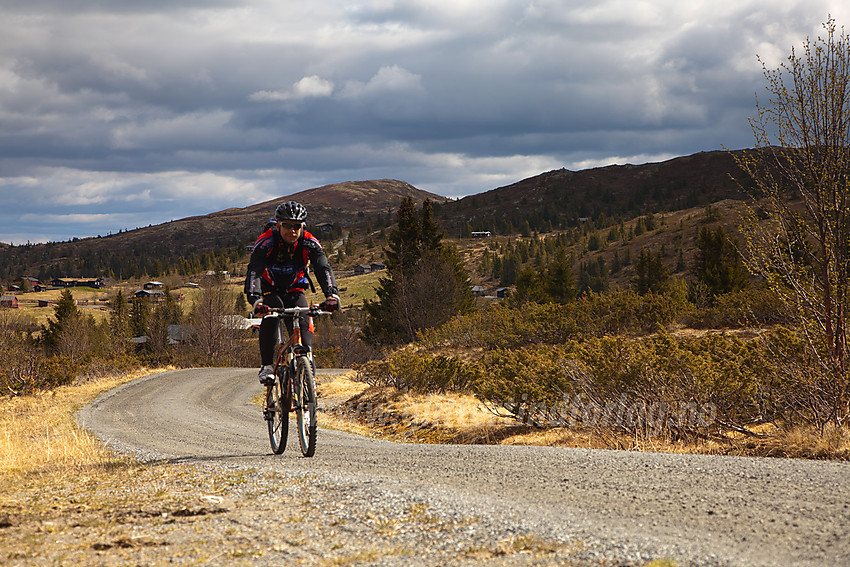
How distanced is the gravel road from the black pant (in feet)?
4.18

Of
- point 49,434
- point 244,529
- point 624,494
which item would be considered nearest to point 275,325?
point 244,529

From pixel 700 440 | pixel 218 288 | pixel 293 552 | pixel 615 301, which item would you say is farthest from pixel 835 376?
pixel 218 288

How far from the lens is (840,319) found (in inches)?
372

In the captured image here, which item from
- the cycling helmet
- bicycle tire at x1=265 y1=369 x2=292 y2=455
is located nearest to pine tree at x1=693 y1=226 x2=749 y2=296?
bicycle tire at x1=265 y1=369 x2=292 y2=455

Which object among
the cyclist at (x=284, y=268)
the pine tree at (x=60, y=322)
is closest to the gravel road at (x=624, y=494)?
the cyclist at (x=284, y=268)

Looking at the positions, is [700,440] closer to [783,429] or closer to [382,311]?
[783,429]

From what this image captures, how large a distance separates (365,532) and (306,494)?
1.21 meters

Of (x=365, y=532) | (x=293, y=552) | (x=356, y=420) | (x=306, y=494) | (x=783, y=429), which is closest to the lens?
(x=293, y=552)

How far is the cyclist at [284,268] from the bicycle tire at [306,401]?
10.8 inches

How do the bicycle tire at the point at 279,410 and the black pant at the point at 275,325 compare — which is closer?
the black pant at the point at 275,325

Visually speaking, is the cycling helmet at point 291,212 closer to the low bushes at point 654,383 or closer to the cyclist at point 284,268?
the cyclist at point 284,268

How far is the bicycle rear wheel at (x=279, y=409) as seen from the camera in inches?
304

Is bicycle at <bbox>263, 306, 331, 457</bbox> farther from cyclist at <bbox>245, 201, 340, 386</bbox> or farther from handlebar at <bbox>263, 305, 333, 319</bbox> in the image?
cyclist at <bbox>245, 201, 340, 386</bbox>

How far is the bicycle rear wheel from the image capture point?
304 inches
